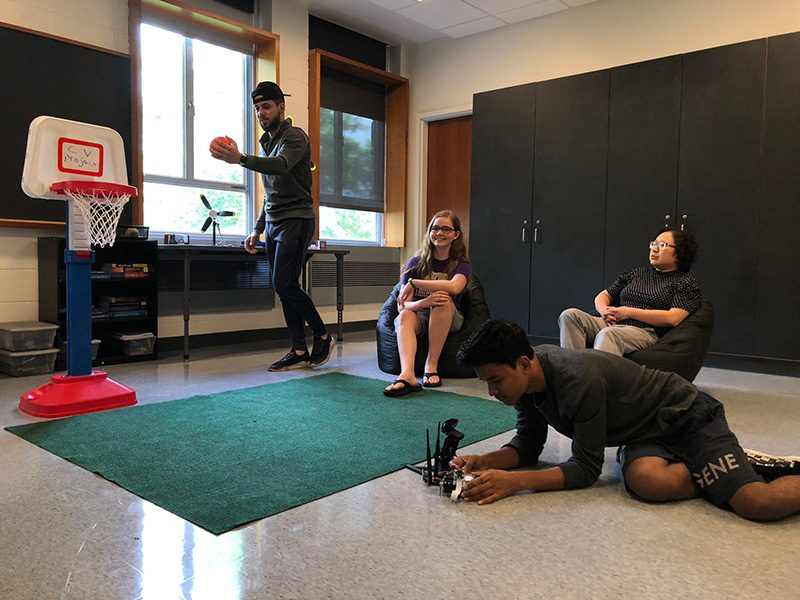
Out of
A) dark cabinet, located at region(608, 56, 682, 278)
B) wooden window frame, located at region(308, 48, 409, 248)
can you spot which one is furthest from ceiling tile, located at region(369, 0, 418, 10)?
dark cabinet, located at region(608, 56, 682, 278)

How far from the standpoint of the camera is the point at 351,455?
6.85 feet

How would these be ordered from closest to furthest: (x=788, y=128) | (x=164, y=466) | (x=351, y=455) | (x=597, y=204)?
(x=164, y=466) → (x=351, y=455) → (x=788, y=128) → (x=597, y=204)

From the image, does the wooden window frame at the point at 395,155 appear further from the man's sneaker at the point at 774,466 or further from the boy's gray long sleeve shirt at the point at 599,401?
the man's sneaker at the point at 774,466

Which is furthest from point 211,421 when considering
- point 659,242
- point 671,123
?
point 671,123

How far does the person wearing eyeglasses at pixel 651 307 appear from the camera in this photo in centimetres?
287

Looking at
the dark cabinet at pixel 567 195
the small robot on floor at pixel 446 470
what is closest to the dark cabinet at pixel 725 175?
the dark cabinet at pixel 567 195

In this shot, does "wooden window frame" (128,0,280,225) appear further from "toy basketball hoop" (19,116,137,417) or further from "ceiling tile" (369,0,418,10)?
"toy basketball hoop" (19,116,137,417)

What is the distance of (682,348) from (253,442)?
1.99 meters

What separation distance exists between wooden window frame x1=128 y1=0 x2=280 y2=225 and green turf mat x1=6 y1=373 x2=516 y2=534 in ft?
6.77

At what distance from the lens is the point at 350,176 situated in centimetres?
604

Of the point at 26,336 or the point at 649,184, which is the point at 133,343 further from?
the point at 649,184

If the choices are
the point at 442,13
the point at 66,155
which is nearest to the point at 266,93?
the point at 66,155

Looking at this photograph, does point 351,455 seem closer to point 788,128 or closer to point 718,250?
point 718,250

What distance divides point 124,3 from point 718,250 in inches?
173
